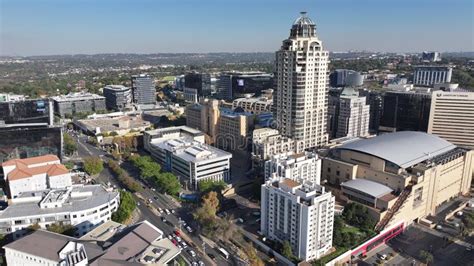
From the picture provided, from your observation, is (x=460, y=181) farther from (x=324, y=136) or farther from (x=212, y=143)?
(x=212, y=143)

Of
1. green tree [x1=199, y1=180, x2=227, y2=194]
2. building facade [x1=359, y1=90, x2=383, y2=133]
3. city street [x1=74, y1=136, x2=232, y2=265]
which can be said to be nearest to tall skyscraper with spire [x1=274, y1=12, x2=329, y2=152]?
green tree [x1=199, y1=180, x2=227, y2=194]

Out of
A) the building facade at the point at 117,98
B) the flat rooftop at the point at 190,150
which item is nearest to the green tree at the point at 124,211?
the flat rooftop at the point at 190,150

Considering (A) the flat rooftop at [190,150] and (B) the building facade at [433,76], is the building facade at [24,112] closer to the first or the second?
(A) the flat rooftop at [190,150]

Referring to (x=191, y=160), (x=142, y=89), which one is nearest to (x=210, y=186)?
(x=191, y=160)

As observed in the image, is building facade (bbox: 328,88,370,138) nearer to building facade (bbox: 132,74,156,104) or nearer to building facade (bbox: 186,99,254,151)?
building facade (bbox: 186,99,254,151)

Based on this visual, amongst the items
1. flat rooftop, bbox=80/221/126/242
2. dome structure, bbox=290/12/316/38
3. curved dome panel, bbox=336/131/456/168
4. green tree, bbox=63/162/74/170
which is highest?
dome structure, bbox=290/12/316/38

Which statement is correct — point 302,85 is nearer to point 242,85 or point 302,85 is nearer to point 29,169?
point 29,169
